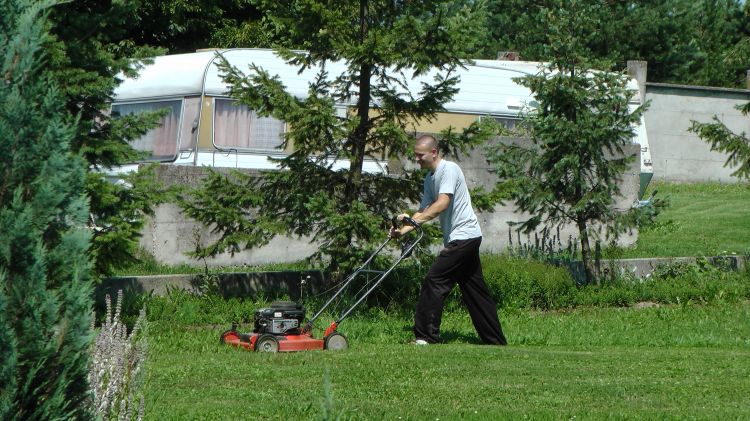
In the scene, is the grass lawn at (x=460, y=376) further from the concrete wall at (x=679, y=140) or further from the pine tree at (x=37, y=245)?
the concrete wall at (x=679, y=140)

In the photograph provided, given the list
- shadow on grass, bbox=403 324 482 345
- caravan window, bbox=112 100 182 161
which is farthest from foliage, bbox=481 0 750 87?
shadow on grass, bbox=403 324 482 345

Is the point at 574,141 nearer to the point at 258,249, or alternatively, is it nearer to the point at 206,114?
the point at 258,249

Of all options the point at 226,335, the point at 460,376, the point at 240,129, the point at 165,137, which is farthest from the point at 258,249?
the point at 460,376

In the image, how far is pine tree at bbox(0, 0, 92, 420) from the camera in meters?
3.65

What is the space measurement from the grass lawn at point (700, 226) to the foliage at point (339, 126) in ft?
12.6

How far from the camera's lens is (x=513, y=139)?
50.9 ft

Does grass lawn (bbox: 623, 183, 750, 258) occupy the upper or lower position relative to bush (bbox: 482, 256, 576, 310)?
upper

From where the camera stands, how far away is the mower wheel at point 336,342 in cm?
952

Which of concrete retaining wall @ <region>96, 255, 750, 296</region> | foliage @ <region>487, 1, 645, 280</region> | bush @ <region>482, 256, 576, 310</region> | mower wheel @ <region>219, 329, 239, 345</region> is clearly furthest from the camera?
foliage @ <region>487, 1, 645, 280</region>

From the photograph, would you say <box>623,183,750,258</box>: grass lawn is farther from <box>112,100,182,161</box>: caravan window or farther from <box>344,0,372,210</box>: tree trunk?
<box>112,100,182,161</box>: caravan window

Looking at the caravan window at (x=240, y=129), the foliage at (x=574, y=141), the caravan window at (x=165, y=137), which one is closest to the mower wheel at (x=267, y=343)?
the foliage at (x=574, y=141)

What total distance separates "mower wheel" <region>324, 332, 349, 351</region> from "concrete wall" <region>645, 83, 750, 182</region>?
Answer: 2049cm

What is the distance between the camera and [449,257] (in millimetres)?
10078

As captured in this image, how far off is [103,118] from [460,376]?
412cm
